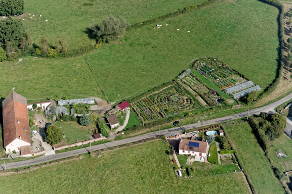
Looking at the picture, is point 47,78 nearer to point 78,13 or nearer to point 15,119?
point 15,119

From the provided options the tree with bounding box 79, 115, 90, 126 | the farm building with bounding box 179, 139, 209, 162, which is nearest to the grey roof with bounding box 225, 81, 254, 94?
the farm building with bounding box 179, 139, 209, 162

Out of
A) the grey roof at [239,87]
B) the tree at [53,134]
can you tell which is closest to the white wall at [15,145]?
the tree at [53,134]

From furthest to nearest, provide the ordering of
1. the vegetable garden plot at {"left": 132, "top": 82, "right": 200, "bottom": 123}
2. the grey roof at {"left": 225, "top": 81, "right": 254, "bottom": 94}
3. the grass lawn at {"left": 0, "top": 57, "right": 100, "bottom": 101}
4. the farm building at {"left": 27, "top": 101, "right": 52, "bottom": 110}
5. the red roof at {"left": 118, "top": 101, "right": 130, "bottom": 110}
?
1. the grey roof at {"left": 225, "top": 81, "right": 254, "bottom": 94}
2. the grass lawn at {"left": 0, "top": 57, "right": 100, "bottom": 101}
3. the red roof at {"left": 118, "top": 101, "right": 130, "bottom": 110}
4. the vegetable garden plot at {"left": 132, "top": 82, "right": 200, "bottom": 123}
5. the farm building at {"left": 27, "top": 101, "right": 52, "bottom": 110}

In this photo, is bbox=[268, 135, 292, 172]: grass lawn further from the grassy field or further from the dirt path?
the dirt path

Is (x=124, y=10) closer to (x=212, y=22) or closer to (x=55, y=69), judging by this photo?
(x=212, y=22)

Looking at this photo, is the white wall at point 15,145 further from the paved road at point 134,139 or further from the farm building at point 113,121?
the farm building at point 113,121

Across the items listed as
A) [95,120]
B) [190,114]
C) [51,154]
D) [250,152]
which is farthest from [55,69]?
[250,152]

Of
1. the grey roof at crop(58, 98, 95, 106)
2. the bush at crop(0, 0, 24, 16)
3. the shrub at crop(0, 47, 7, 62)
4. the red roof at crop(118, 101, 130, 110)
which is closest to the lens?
the red roof at crop(118, 101, 130, 110)
